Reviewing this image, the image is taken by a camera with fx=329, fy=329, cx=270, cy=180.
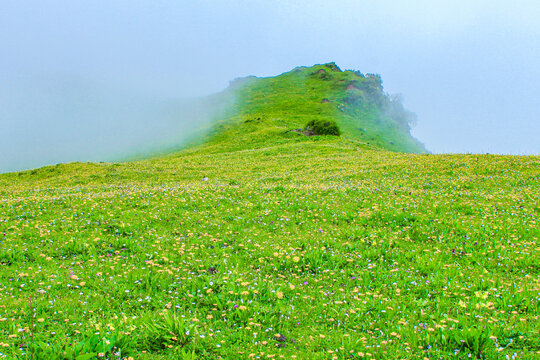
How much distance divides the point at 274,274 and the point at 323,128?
57896 mm

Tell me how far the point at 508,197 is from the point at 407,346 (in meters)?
13.4

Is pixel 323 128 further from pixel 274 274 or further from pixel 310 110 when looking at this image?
pixel 274 274

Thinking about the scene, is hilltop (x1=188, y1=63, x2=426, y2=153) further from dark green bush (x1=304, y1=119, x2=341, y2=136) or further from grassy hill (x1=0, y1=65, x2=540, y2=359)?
grassy hill (x1=0, y1=65, x2=540, y2=359)

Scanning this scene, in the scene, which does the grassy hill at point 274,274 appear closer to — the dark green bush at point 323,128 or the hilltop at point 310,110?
the hilltop at point 310,110

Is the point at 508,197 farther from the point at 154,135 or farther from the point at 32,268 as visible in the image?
the point at 154,135

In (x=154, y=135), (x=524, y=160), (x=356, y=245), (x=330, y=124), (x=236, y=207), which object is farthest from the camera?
(x=154, y=135)

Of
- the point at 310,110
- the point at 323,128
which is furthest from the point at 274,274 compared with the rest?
the point at 310,110

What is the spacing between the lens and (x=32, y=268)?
7852 mm

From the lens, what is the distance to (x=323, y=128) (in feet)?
209

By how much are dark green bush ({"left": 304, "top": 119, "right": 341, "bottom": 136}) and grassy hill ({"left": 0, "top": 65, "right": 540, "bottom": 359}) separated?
152 ft

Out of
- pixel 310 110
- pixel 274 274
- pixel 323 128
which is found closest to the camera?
pixel 274 274

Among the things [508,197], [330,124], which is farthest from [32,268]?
[330,124]

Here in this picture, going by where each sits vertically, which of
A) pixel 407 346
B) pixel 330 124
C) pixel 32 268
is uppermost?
pixel 330 124

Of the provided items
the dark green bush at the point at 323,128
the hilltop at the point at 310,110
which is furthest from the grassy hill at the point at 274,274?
the dark green bush at the point at 323,128
